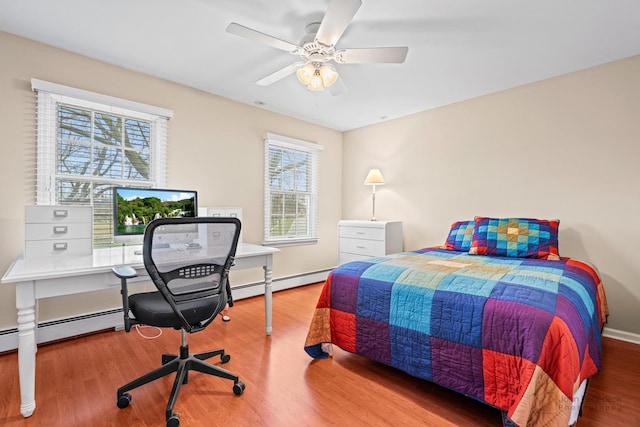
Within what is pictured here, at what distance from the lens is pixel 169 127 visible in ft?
9.91

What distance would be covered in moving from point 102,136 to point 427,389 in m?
3.20

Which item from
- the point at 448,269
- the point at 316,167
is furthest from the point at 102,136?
the point at 448,269

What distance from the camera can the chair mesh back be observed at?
5.01 feet

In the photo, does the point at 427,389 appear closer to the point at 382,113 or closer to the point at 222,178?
the point at 222,178

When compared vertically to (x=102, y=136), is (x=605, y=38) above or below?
above

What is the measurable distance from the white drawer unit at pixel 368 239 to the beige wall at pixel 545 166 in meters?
0.31

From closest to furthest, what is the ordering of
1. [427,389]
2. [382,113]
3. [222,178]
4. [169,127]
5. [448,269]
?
1. [427,389]
2. [448,269]
3. [169,127]
4. [222,178]
5. [382,113]

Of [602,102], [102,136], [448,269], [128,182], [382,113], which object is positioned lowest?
[448,269]

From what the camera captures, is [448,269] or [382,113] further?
[382,113]

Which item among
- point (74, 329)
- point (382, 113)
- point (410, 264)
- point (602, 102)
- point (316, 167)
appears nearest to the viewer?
point (410, 264)

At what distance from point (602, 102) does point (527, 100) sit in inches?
22.8

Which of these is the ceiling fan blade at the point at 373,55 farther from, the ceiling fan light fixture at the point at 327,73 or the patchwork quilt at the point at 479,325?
the patchwork quilt at the point at 479,325

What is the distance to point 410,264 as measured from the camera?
2.20 metres

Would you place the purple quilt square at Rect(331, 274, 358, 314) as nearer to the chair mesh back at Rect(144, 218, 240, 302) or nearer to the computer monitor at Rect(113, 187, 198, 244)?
the chair mesh back at Rect(144, 218, 240, 302)
